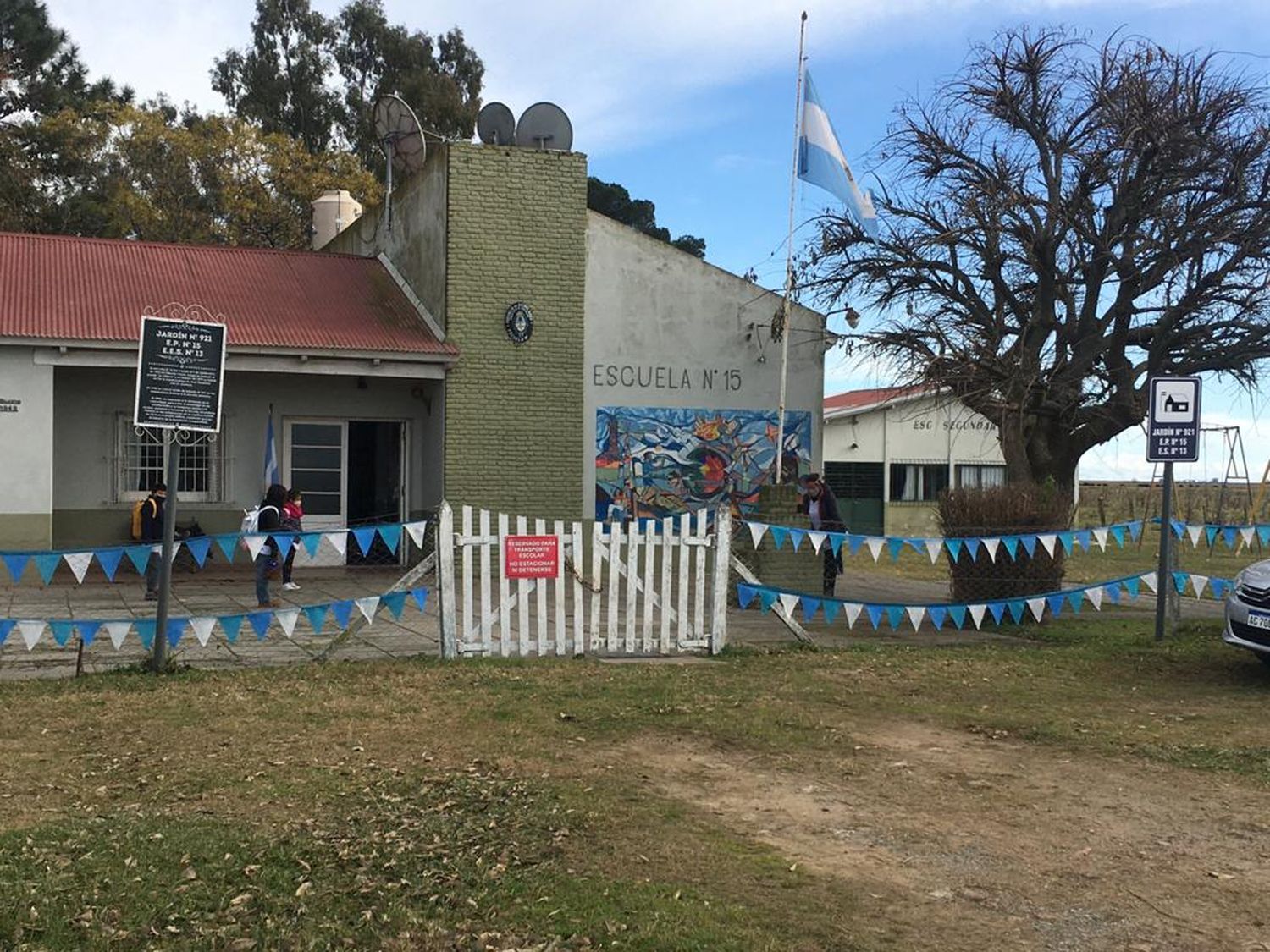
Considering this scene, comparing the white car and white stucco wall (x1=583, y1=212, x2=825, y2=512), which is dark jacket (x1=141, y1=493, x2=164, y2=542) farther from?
the white car

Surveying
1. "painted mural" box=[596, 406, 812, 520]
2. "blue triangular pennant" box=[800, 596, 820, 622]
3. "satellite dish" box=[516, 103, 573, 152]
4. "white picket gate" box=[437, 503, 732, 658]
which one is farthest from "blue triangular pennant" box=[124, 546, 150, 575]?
"satellite dish" box=[516, 103, 573, 152]

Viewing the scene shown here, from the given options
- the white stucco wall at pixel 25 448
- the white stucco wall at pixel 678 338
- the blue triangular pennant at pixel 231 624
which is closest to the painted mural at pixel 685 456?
the white stucco wall at pixel 678 338

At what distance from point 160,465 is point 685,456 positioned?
7.87 metres

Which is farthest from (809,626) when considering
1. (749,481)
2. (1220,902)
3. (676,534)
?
(1220,902)

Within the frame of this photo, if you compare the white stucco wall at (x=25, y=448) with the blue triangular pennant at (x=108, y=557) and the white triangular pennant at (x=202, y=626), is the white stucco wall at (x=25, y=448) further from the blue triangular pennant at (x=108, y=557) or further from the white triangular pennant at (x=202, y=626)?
the white triangular pennant at (x=202, y=626)

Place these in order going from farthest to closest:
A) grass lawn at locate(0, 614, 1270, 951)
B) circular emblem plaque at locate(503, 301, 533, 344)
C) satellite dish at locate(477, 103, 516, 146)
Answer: satellite dish at locate(477, 103, 516, 146) < circular emblem plaque at locate(503, 301, 533, 344) < grass lawn at locate(0, 614, 1270, 951)

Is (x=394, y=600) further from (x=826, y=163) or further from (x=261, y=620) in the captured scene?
(x=826, y=163)

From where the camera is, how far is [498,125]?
2016 cm

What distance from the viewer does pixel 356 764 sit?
22.6 ft

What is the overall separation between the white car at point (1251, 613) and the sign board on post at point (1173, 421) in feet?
5.90

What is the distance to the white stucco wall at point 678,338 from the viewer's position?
19.2m

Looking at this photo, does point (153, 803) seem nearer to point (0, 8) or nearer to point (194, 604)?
point (194, 604)

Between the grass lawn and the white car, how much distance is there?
14.2 inches

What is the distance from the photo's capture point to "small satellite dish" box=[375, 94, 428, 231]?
21.1 m
